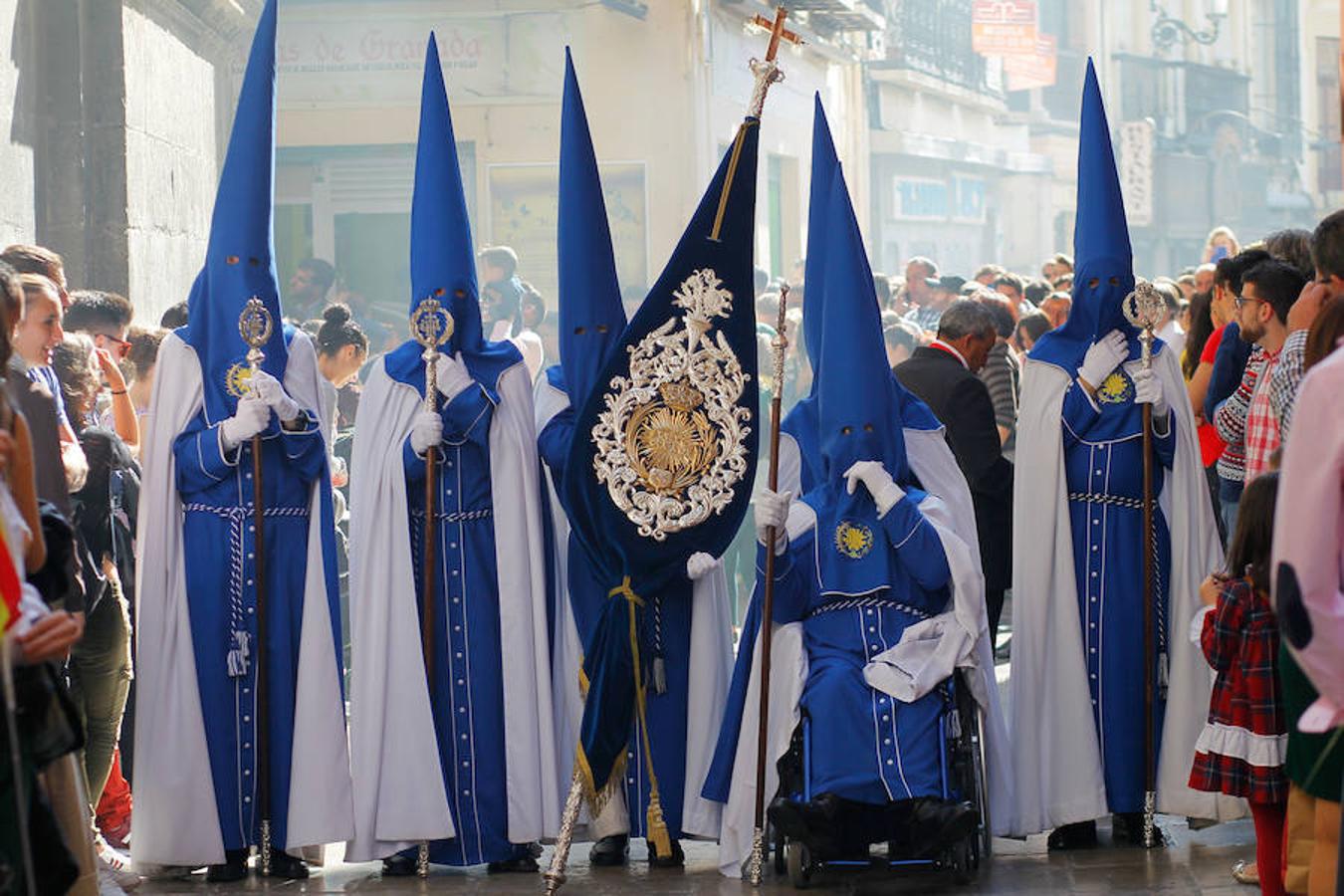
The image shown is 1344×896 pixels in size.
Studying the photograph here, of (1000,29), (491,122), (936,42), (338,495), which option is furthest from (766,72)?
(1000,29)

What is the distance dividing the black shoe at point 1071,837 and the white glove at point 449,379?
8.27ft

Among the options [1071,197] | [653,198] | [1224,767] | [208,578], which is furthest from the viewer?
[1071,197]

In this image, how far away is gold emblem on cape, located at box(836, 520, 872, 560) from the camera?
7.04 metres

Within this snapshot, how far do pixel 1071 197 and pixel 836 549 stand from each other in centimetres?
3980

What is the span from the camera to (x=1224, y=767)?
600 cm

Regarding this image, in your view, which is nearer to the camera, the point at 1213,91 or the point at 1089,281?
the point at 1089,281

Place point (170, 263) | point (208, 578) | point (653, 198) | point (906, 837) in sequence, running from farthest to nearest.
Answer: point (653, 198) → point (170, 263) → point (208, 578) → point (906, 837)

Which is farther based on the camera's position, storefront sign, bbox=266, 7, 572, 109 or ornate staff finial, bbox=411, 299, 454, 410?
storefront sign, bbox=266, 7, 572, 109

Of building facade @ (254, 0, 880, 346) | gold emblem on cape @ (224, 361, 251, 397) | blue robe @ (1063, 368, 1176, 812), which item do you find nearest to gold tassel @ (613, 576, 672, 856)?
gold emblem on cape @ (224, 361, 251, 397)

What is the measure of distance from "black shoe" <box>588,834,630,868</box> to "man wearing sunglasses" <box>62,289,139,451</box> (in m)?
2.29

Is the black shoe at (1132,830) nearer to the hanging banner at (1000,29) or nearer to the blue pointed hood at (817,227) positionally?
the blue pointed hood at (817,227)

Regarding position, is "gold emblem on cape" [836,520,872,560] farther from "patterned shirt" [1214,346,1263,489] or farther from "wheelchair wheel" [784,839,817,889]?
"patterned shirt" [1214,346,1263,489]

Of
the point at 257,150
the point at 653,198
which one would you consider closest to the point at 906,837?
the point at 257,150

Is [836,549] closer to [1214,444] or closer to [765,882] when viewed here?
[765,882]
